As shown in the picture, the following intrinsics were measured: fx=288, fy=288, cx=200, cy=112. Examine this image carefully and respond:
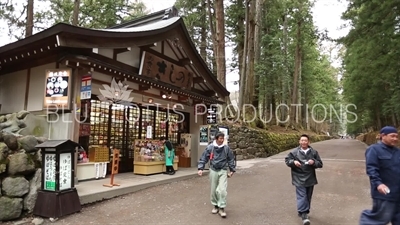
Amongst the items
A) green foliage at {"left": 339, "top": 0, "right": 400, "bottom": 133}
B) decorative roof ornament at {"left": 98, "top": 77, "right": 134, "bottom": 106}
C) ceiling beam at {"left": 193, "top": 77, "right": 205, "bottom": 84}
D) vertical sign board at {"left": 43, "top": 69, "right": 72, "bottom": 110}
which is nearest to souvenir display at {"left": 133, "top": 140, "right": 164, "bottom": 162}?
decorative roof ornament at {"left": 98, "top": 77, "right": 134, "bottom": 106}

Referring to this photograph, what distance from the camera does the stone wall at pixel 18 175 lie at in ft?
17.6

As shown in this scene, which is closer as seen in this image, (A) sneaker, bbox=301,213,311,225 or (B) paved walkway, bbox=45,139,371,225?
(A) sneaker, bbox=301,213,311,225

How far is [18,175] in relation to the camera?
5594mm

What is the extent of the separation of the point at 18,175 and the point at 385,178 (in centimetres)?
626

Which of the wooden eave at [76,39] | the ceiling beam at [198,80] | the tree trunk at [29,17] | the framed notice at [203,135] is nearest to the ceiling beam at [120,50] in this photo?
the wooden eave at [76,39]

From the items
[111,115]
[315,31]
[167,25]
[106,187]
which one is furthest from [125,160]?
[315,31]

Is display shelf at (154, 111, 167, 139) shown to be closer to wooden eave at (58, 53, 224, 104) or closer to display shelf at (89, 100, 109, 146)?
wooden eave at (58, 53, 224, 104)

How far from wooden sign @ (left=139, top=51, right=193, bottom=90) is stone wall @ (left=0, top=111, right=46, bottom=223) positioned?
413cm

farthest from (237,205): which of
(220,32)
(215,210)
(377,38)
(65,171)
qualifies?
(220,32)

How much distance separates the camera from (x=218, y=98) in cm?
1348

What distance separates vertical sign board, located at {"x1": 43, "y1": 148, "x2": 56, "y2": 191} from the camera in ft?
18.3

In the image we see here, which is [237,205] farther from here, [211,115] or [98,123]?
[211,115]

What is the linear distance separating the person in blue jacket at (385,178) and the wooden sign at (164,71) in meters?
7.04

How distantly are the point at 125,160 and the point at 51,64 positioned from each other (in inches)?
163
